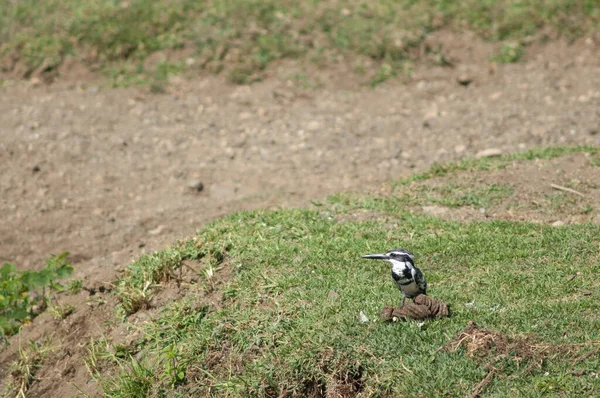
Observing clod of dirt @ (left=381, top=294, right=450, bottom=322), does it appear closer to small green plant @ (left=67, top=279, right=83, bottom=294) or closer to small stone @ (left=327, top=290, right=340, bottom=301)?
small stone @ (left=327, top=290, right=340, bottom=301)

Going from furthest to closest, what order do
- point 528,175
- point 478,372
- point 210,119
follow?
point 210,119 → point 528,175 → point 478,372

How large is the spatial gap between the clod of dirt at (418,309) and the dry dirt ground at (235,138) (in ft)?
7.70

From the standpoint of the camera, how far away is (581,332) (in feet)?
14.7

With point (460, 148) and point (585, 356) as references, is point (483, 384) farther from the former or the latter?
point (460, 148)

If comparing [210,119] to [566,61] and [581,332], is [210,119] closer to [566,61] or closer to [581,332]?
[566,61]

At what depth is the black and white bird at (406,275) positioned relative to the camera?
15.0 feet

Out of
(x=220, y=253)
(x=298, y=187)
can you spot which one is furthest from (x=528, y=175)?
(x=220, y=253)

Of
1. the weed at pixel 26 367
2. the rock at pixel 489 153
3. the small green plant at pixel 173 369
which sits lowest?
the rock at pixel 489 153

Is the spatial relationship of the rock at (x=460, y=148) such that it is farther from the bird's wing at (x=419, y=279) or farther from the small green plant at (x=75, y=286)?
the small green plant at (x=75, y=286)

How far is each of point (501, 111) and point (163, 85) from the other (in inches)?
159

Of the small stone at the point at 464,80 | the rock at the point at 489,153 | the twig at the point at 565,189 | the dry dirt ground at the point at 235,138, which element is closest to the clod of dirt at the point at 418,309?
the twig at the point at 565,189

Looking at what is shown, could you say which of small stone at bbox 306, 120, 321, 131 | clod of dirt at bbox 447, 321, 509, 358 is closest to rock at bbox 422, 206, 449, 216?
clod of dirt at bbox 447, 321, 509, 358

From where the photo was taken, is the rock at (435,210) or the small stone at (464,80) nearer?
the rock at (435,210)

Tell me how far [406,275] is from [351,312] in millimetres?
461
